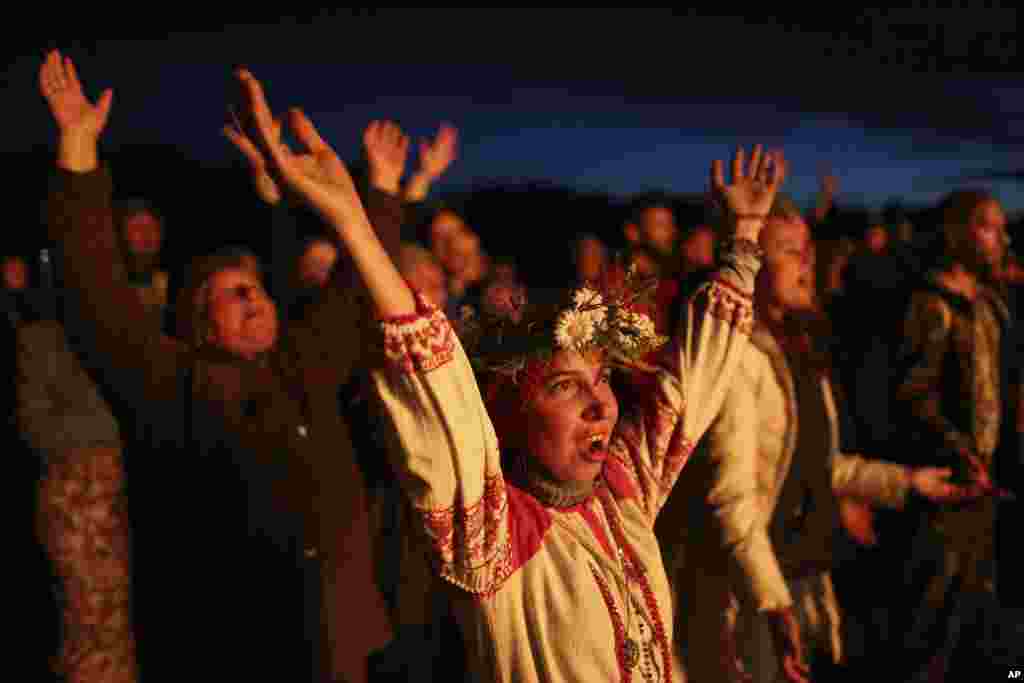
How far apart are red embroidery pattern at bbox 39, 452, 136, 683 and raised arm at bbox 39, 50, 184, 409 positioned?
3.16 feet

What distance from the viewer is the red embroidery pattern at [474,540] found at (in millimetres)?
1615

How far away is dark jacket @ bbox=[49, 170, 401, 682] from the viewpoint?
3.19 metres

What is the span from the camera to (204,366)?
10.9 feet

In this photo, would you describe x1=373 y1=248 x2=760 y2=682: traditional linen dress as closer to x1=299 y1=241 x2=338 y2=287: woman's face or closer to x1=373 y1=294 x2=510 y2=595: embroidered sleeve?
x1=373 y1=294 x2=510 y2=595: embroidered sleeve

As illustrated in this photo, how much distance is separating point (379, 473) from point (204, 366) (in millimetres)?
1295

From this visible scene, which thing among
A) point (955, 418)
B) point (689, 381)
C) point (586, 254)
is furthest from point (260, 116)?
point (586, 254)

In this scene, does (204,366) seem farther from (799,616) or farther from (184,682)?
(799,616)

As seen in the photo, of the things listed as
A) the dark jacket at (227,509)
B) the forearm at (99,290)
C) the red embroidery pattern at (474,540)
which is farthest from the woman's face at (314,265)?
the red embroidery pattern at (474,540)

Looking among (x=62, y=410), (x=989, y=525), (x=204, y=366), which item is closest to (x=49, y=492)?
(x=62, y=410)

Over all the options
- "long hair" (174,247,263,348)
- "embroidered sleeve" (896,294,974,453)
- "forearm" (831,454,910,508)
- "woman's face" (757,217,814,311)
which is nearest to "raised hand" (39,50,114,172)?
"long hair" (174,247,263,348)

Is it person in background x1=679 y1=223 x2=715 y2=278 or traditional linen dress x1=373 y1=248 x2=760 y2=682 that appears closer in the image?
traditional linen dress x1=373 y1=248 x2=760 y2=682

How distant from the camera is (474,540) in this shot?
1.66 meters

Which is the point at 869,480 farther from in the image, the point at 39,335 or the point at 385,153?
the point at 39,335

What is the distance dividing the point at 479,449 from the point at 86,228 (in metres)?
1.67
